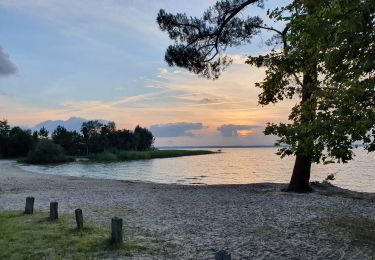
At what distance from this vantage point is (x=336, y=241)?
1165cm

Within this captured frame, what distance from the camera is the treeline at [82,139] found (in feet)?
403

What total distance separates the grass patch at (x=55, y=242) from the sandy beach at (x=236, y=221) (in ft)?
2.78

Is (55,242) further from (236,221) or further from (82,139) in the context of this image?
(82,139)

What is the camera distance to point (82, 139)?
151m

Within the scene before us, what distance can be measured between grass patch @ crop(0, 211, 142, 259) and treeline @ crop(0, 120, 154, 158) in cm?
11567

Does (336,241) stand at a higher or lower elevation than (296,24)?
lower

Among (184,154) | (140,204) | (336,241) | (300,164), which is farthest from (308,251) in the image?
(184,154)

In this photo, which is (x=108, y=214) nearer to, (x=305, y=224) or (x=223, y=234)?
(x=223, y=234)

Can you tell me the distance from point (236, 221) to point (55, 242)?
6.59m

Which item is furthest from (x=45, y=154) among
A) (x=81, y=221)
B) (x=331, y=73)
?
(x=331, y=73)

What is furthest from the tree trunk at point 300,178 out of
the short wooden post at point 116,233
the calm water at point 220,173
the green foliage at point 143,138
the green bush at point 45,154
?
the green foliage at point 143,138

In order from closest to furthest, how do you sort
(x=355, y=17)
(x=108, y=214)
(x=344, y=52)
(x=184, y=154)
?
(x=355, y=17)
(x=344, y=52)
(x=108, y=214)
(x=184, y=154)

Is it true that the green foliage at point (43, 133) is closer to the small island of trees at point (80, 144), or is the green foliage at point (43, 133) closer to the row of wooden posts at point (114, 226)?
the small island of trees at point (80, 144)

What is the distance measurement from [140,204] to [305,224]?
8.00 m
